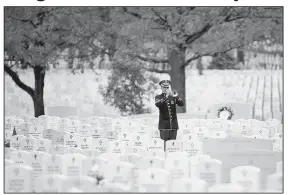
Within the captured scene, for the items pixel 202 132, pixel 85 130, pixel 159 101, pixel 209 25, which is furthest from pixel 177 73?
pixel 159 101

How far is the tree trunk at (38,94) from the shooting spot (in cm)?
1564

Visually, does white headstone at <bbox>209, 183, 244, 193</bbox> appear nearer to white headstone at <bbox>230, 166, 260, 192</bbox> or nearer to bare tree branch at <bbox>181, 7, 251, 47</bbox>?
white headstone at <bbox>230, 166, 260, 192</bbox>

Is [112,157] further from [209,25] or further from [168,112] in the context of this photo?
[209,25]

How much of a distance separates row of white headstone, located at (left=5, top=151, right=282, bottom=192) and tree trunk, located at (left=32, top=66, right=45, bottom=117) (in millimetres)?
7798

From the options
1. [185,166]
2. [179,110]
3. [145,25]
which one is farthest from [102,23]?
[185,166]

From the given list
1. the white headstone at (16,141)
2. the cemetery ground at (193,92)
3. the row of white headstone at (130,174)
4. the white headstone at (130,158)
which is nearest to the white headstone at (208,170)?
the row of white headstone at (130,174)

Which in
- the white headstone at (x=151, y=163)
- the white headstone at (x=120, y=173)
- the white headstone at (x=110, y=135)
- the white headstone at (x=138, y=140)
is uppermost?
the white headstone at (x=110, y=135)

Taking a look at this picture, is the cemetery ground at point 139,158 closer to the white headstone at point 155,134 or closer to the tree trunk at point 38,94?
the white headstone at point 155,134

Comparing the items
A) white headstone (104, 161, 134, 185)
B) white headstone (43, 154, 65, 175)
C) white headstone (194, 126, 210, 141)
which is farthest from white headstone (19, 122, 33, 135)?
white headstone (104, 161, 134, 185)

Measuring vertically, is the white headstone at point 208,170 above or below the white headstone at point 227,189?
above

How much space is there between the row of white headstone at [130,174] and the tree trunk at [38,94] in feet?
25.6

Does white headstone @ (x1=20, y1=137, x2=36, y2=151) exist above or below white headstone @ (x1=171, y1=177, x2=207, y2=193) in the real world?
above

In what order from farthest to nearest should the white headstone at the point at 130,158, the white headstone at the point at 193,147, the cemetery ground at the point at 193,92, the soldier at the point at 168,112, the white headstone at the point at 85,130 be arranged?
1. the cemetery ground at the point at 193,92
2. the white headstone at the point at 85,130
3. the soldier at the point at 168,112
4. the white headstone at the point at 193,147
5. the white headstone at the point at 130,158

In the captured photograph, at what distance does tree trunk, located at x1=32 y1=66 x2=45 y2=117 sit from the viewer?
51.3ft
